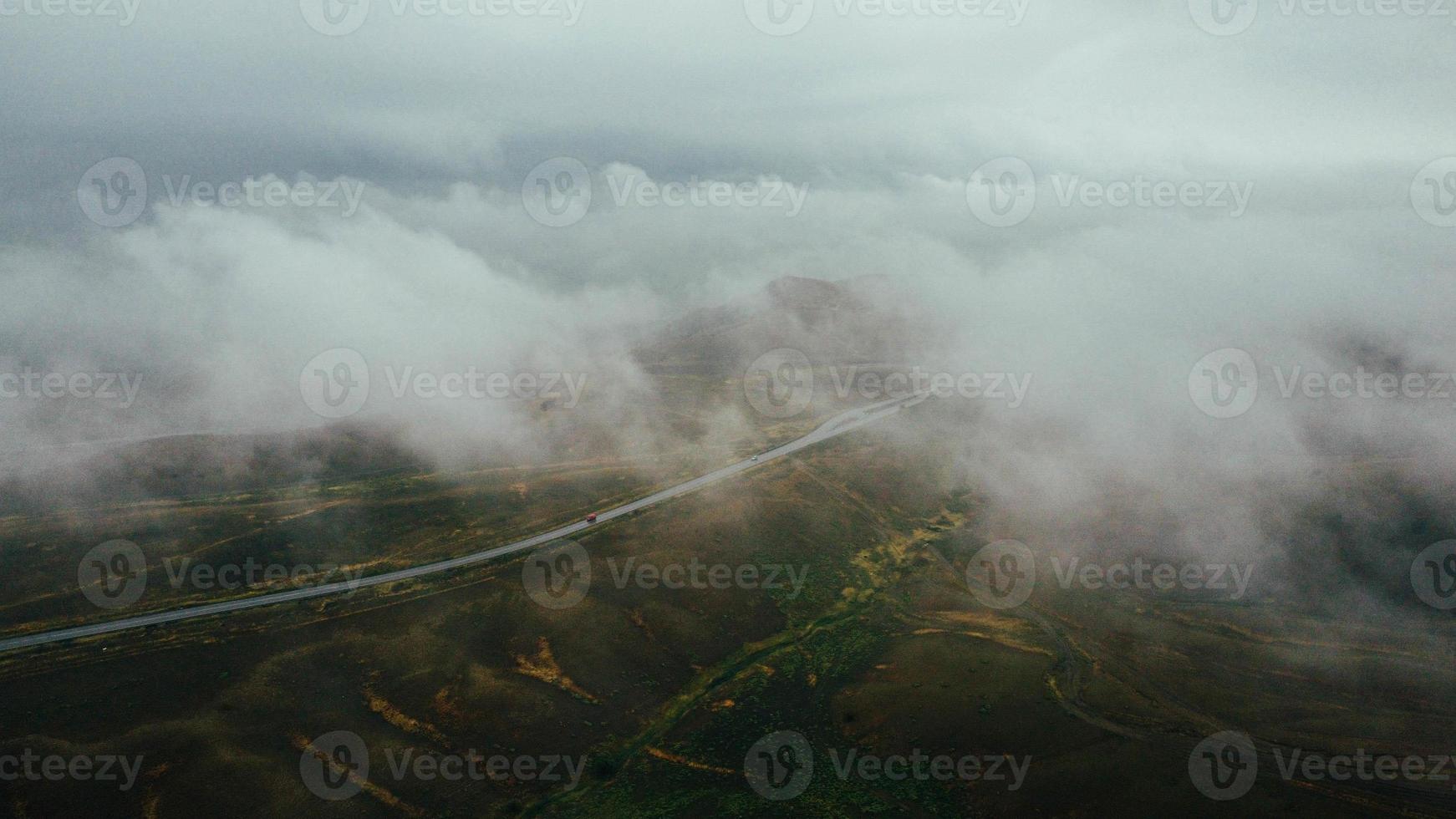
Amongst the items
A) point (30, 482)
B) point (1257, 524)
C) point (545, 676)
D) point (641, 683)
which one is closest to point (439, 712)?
point (545, 676)

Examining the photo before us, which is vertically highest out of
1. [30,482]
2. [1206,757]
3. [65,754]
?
[30,482]

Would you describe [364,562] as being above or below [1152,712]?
above

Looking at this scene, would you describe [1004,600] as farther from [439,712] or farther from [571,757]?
[439,712]

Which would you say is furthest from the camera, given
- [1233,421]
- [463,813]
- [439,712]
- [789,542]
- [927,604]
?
[1233,421]

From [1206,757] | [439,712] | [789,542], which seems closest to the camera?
[1206,757]

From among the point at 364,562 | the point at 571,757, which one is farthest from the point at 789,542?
the point at 364,562

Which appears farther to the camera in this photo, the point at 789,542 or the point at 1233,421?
the point at 1233,421

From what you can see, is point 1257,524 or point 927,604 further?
point 1257,524

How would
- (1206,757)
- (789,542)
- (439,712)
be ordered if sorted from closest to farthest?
(1206,757) < (439,712) < (789,542)

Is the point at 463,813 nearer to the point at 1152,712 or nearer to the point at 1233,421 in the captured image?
the point at 1152,712
